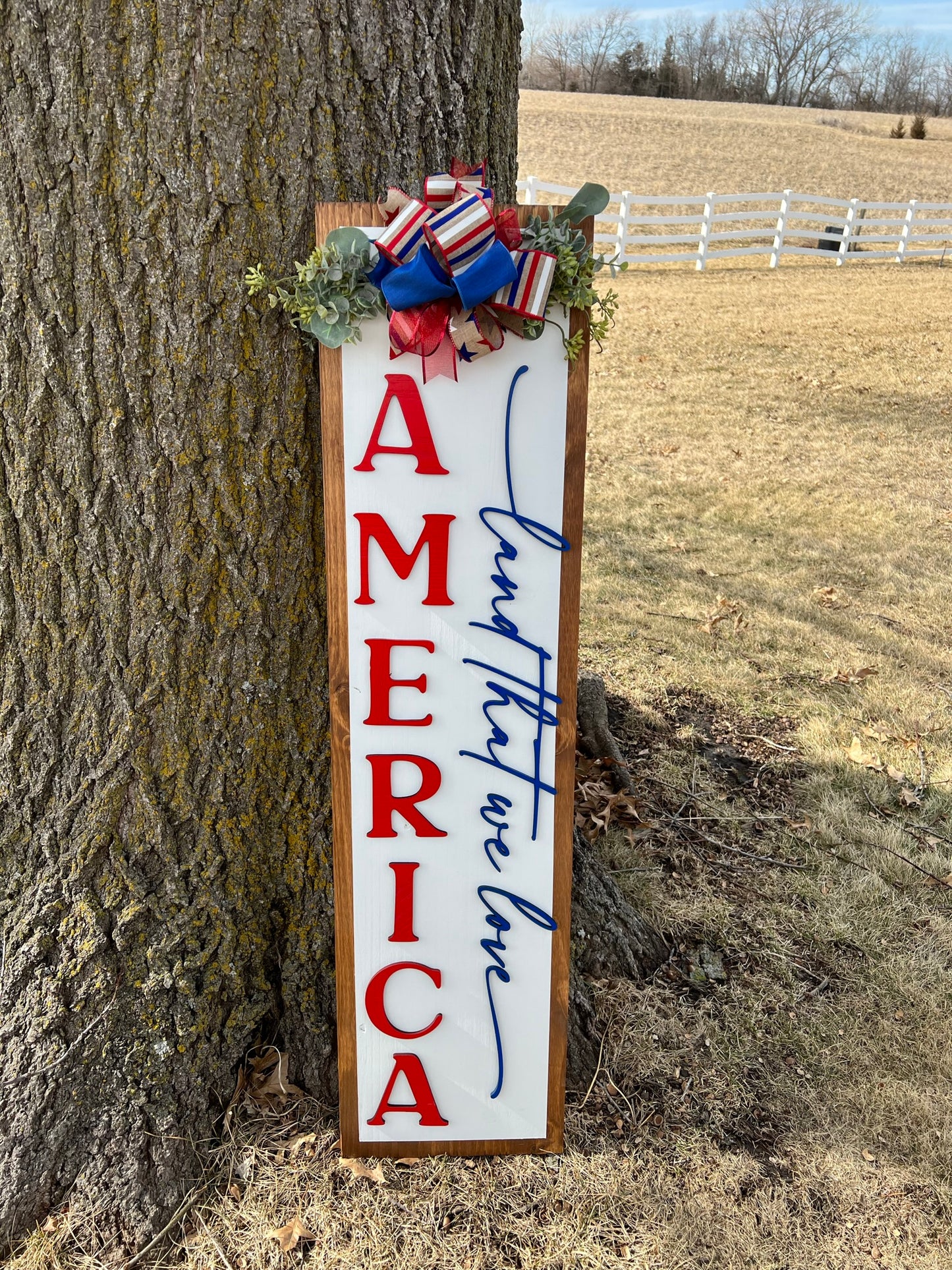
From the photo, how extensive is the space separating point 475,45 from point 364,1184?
2440 mm

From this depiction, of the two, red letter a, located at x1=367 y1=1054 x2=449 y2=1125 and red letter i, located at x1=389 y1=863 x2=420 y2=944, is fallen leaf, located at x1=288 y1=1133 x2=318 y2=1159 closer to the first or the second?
red letter a, located at x1=367 y1=1054 x2=449 y2=1125

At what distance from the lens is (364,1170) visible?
2117 millimetres

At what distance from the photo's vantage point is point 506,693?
6.50 ft

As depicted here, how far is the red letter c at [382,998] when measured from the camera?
6.91 ft

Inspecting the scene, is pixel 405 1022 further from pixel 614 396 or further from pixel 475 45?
pixel 614 396

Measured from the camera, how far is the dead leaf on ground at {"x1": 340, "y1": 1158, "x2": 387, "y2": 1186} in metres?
2.10

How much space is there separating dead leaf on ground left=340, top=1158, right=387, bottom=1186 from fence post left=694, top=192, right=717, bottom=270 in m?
16.0

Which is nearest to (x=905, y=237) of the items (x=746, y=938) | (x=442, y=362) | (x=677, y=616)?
(x=677, y=616)

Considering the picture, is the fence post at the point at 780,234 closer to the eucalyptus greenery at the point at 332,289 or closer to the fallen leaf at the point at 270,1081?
the eucalyptus greenery at the point at 332,289

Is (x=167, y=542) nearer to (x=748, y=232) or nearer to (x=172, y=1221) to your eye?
(x=172, y=1221)

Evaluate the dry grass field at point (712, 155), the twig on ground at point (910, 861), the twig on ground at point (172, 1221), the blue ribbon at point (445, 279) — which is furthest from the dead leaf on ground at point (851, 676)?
the dry grass field at point (712, 155)

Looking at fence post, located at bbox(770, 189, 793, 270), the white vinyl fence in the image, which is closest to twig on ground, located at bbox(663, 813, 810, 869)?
the white vinyl fence

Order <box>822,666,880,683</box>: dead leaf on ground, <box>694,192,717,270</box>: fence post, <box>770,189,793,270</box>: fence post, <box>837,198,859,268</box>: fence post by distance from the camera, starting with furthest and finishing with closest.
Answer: <box>837,198,859,268</box>: fence post → <box>770,189,793,270</box>: fence post → <box>694,192,717,270</box>: fence post → <box>822,666,880,683</box>: dead leaf on ground

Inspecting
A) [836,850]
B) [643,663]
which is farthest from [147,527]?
[643,663]
